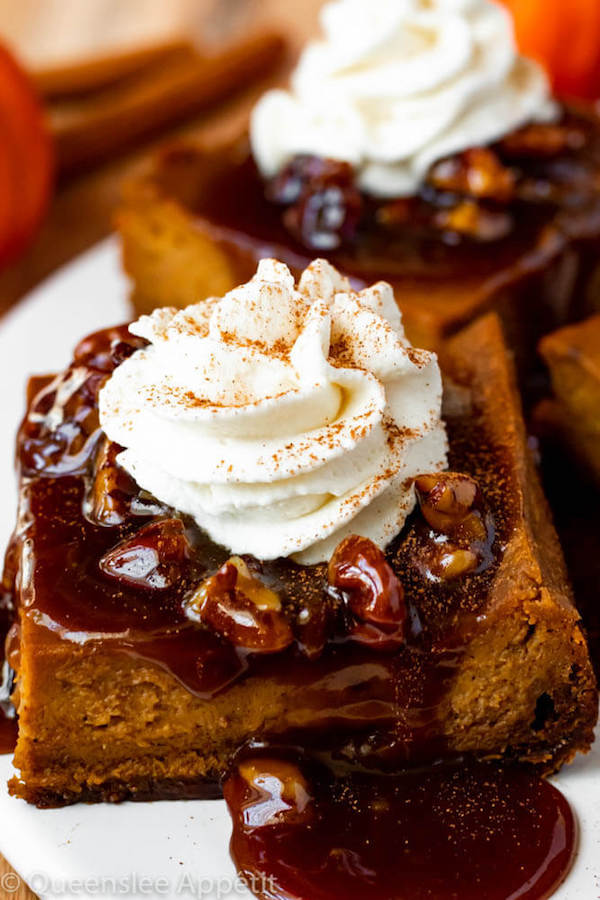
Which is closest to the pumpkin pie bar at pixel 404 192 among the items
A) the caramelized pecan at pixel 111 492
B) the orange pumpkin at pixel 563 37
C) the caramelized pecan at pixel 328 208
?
the caramelized pecan at pixel 328 208

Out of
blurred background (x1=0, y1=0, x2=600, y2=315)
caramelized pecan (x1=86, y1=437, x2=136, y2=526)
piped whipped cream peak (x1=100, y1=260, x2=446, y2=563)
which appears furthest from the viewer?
blurred background (x1=0, y1=0, x2=600, y2=315)

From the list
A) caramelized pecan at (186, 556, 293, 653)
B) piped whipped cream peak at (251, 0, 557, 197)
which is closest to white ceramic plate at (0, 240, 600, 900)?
caramelized pecan at (186, 556, 293, 653)

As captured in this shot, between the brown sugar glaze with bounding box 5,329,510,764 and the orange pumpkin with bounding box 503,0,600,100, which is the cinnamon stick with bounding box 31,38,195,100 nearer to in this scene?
the orange pumpkin with bounding box 503,0,600,100

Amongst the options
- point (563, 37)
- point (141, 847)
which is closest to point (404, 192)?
point (563, 37)

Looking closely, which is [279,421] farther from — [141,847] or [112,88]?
[112,88]

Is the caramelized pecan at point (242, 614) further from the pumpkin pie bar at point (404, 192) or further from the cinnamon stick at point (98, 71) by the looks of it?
the cinnamon stick at point (98, 71)

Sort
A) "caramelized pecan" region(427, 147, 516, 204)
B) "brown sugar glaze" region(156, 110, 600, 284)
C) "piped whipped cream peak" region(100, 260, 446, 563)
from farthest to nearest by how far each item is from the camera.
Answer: "caramelized pecan" region(427, 147, 516, 204) → "brown sugar glaze" region(156, 110, 600, 284) → "piped whipped cream peak" region(100, 260, 446, 563)
